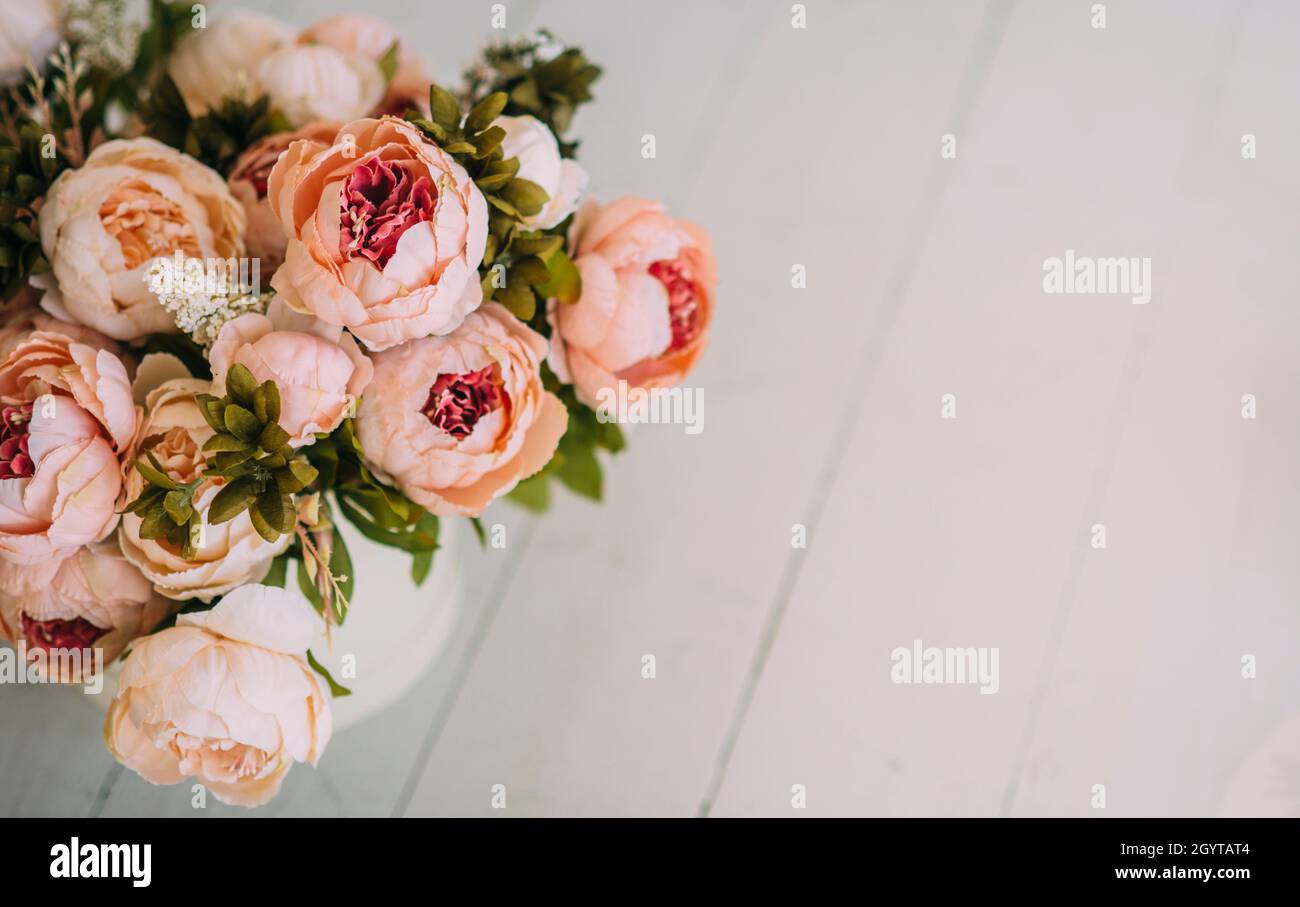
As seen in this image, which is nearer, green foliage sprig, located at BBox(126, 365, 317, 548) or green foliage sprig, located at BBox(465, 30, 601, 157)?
green foliage sprig, located at BBox(126, 365, 317, 548)

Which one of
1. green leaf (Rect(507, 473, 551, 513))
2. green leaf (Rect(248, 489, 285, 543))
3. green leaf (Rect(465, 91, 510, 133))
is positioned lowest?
green leaf (Rect(507, 473, 551, 513))

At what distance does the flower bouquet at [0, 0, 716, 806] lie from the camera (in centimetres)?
39

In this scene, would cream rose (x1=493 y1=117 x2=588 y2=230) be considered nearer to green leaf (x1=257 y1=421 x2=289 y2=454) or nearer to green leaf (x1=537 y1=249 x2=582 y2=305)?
green leaf (x1=537 y1=249 x2=582 y2=305)

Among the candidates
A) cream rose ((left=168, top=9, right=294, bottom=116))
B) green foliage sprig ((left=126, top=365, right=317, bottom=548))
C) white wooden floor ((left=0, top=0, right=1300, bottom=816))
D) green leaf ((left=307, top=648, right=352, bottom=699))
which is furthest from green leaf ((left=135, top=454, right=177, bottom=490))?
white wooden floor ((left=0, top=0, right=1300, bottom=816))

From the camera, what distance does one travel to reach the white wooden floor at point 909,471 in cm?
76

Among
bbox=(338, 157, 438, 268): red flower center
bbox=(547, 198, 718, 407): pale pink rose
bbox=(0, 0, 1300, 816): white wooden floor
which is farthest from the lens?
bbox=(0, 0, 1300, 816): white wooden floor

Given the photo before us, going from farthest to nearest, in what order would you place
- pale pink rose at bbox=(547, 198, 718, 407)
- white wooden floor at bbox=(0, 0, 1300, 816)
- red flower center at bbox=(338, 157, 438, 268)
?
white wooden floor at bbox=(0, 0, 1300, 816)
pale pink rose at bbox=(547, 198, 718, 407)
red flower center at bbox=(338, 157, 438, 268)

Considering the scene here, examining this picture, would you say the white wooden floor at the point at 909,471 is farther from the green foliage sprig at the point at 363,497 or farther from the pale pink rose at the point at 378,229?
the pale pink rose at the point at 378,229

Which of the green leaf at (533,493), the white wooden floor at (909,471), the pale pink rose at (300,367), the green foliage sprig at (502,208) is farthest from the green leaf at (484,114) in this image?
the white wooden floor at (909,471)

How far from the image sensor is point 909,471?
837 millimetres

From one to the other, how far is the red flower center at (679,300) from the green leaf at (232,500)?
8.1 inches
